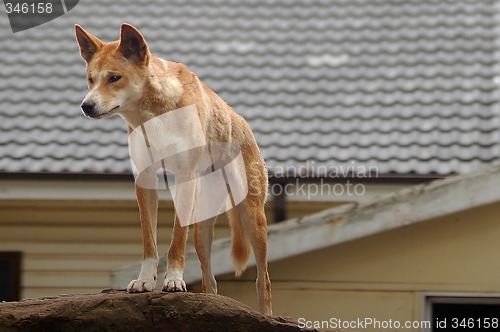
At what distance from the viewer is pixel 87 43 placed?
4934 millimetres

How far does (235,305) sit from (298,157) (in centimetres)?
329

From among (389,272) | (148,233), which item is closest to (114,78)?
(148,233)

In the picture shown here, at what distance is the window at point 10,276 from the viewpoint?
8.91 m

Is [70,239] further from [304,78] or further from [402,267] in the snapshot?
[402,267]

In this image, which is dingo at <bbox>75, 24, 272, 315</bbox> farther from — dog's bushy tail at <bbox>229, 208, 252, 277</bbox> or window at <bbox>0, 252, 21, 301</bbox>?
window at <bbox>0, 252, 21, 301</bbox>

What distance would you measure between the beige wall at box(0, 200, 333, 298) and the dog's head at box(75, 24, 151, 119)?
4.04 m

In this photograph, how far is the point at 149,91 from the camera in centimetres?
A: 495

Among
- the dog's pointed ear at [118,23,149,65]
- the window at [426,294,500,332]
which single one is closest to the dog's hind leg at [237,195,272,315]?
the dog's pointed ear at [118,23,149,65]

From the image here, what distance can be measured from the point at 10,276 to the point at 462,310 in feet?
12.3

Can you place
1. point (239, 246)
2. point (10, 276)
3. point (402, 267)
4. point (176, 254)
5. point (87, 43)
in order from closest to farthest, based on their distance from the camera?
1. point (87, 43)
2. point (176, 254)
3. point (239, 246)
4. point (402, 267)
5. point (10, 276)

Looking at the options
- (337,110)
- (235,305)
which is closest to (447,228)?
(337,110)

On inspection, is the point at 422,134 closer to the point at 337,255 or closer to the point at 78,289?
the point at 337,255

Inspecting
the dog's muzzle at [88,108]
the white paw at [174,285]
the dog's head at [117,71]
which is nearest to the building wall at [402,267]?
the white paw at [174,285]

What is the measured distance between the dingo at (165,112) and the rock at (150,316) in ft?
0.36
